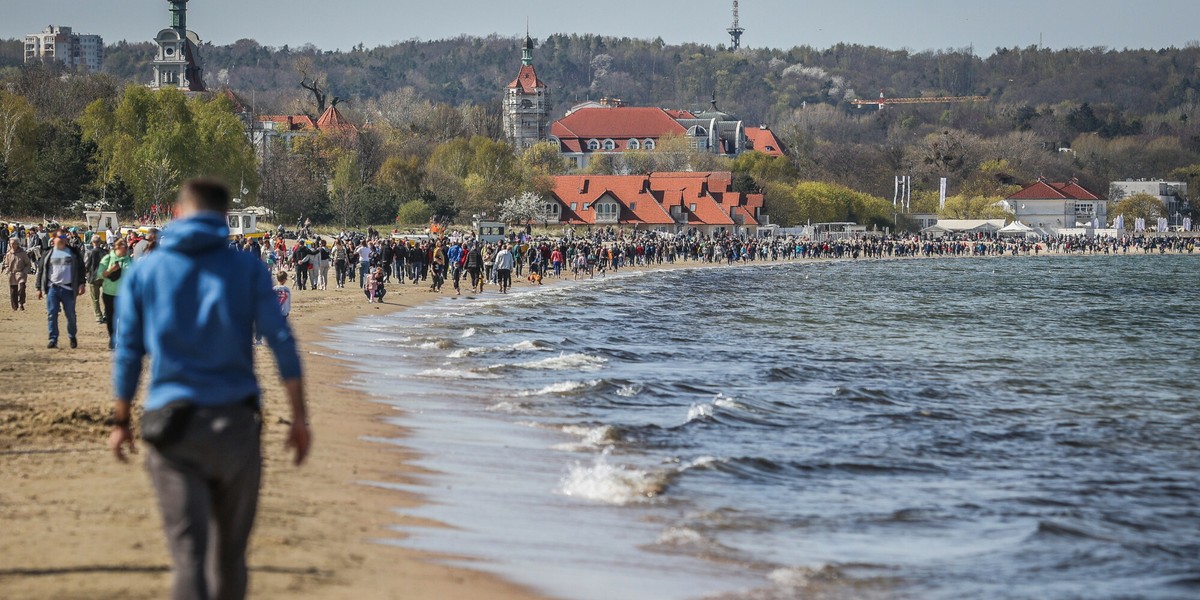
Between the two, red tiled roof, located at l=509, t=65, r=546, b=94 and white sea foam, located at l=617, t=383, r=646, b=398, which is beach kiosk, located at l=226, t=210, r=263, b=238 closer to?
white sea foam, located at l=617, t=383, r=646, b=398

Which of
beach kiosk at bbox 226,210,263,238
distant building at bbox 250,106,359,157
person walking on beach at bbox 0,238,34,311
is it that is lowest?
person walking on beach at bbox 0,238,34,311

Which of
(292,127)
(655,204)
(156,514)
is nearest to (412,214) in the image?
(655,204)

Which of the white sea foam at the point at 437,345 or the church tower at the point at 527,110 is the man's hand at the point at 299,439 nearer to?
the white sea foam at the point at 437,345

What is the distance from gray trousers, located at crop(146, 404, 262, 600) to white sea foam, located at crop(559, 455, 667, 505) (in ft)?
20.1

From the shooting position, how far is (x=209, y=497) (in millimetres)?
5863

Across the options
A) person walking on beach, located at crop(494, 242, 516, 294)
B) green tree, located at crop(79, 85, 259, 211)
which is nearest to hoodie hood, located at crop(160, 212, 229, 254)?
person walking on beach, located at crop(494, 242, 516, 294)

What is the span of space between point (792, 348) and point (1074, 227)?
481 ft

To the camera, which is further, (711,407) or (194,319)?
(711,407)

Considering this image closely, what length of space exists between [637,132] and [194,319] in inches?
7572

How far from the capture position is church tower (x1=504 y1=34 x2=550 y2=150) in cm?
19675

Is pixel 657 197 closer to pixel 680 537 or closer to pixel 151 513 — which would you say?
pixel 680 537

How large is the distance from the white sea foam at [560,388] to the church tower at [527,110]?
175905 millimetres

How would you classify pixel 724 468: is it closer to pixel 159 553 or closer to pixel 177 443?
pixel 159 553

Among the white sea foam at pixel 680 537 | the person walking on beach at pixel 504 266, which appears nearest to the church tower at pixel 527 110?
the person walking on beach at pixel 504 266
